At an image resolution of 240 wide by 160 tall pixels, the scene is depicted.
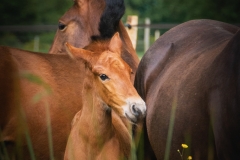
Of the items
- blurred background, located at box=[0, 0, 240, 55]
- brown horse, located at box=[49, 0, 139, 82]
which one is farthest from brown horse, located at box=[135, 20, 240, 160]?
blurred background, located at box=[0, 0, 240, 55]

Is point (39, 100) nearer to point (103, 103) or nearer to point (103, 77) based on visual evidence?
point (103, 103)

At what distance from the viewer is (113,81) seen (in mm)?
5062

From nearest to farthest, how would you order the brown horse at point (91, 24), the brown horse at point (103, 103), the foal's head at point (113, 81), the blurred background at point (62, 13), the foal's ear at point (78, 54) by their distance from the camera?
1. the foal's head at point (113, 81)
2. the brown horse at point (103, 103)
3. the foal's ear at point (78, 54)
4. the brown horse at point (91, 24)
5. the blurred background at point (62, 13)

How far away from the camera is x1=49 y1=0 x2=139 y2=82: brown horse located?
6.74m

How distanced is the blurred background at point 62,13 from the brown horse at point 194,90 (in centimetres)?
2312

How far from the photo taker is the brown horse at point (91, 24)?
22.1 feet

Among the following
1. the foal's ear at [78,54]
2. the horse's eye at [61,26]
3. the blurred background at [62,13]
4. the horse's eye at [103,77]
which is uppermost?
the horse's eye at [61,26]

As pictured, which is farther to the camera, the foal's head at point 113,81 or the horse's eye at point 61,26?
the horse's eye at point 61,26

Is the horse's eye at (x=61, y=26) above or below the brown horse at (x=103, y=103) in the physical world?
above

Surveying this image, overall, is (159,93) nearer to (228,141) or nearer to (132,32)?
(228,141)

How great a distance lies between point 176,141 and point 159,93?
2.01 feet

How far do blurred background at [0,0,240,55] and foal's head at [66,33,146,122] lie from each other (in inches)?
925

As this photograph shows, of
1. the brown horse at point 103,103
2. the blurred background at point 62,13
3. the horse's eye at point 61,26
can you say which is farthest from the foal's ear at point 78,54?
the blurred background at point 62,13

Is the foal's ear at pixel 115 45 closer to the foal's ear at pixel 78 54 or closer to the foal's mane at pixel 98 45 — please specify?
the foal's mane at pixel 98 45
